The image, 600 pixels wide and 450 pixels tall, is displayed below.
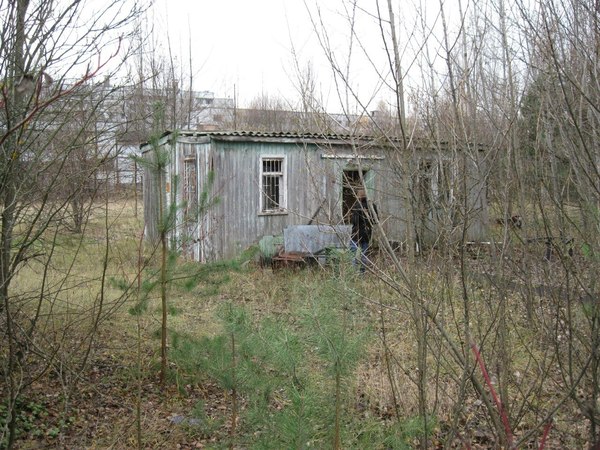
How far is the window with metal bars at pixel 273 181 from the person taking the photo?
46.3ft

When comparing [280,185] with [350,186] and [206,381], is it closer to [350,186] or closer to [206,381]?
[206,381]

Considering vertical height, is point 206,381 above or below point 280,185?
below

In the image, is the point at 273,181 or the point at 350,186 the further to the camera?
the point at 273,181

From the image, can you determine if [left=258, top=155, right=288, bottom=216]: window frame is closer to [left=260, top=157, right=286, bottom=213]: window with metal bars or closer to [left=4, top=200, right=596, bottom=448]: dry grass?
[left=260, top=157, right=286, bottom=213]: window with metal bars

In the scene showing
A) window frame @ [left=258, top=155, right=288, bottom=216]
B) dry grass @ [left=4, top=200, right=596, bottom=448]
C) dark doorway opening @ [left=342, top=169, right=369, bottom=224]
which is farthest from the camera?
window frame @ [left=258, top=155, right=288, bottom=216]

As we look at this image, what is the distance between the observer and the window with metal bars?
1410cm

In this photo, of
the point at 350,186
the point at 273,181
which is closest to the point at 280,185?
the point at 273,181

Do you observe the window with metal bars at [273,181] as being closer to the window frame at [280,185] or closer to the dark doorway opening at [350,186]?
the window frame at [280,185]

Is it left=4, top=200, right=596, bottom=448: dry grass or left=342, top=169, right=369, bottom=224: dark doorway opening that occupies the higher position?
left=342, top=169, right=369, bottom=224: dark doorway opening

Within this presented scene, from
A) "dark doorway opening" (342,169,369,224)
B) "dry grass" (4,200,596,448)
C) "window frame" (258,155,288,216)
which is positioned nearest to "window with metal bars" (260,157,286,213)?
"window frame" (258,155,288,216)

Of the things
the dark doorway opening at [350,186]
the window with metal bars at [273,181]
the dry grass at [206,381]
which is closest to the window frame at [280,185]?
the window with metal bars at [273,181]

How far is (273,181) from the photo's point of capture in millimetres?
14391

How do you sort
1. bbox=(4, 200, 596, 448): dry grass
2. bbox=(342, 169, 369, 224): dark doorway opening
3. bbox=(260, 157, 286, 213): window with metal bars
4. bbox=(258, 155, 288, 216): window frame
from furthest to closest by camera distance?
bbox=(260, 157, 286, 213): window with metal bars
bbox=(258, 155, 288, 216): window frame
bbox=(4, 200, 596, 448): dry grass
bbox=(342, 169, 369, 224): dark doorway opening

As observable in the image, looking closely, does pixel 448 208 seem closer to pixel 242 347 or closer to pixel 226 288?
pixel 242 347
